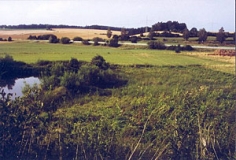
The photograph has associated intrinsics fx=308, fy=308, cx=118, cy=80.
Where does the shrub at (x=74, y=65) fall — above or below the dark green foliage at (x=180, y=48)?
below

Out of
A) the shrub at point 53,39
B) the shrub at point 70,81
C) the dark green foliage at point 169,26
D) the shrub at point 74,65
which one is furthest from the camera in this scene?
the dark green foliage at point 169,26

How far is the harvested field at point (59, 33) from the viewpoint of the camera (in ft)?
30.1

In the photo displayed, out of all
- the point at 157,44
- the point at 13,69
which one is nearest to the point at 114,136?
the point at 13,69

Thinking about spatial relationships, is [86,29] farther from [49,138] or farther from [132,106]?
[49,138]

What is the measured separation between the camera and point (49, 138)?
3436 millimetres

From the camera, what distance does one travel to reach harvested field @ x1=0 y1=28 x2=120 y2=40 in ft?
30.1

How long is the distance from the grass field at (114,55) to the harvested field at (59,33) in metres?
0.94

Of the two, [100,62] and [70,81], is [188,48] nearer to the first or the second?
[100,62]

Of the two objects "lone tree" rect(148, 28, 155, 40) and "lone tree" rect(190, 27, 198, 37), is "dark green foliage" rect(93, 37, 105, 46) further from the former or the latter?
"lone tree" rect(190, 27, 198, 37)

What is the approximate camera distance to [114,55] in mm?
16281

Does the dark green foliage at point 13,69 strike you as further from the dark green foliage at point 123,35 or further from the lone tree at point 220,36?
the lone tree at point 220,36

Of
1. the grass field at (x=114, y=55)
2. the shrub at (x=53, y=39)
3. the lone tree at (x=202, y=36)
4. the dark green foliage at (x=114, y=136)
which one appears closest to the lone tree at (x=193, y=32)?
the lone tree at (x=202, y=36)

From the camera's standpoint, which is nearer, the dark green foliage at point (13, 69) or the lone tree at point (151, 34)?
the dark green foliage at point (13, 69)

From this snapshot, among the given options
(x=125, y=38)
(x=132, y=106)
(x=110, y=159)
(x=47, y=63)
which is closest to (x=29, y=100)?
(x=110, y=159)
